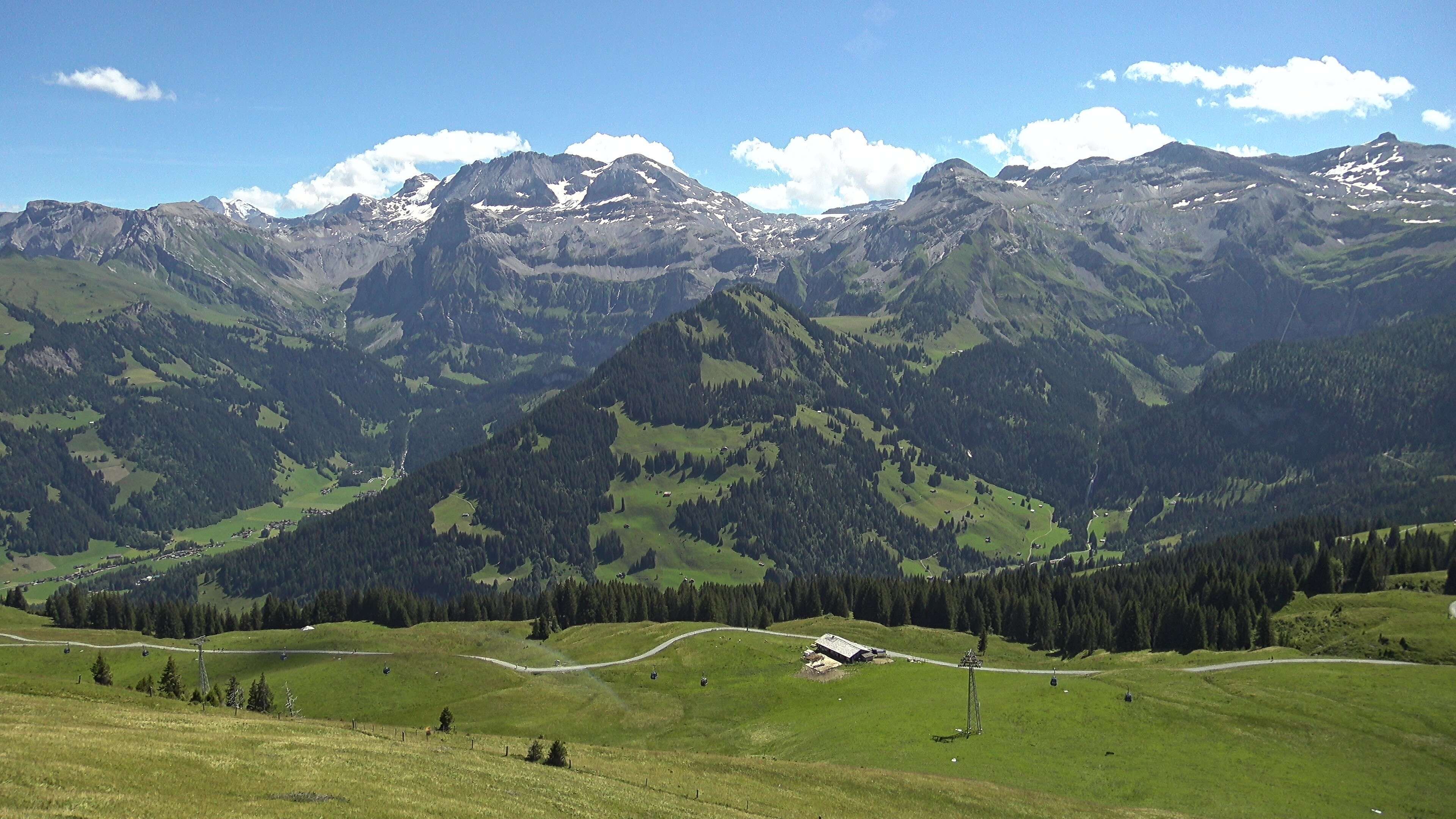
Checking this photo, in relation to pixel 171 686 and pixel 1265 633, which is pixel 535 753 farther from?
pixel 1265 633

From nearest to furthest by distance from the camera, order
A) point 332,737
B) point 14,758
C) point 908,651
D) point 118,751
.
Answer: point 14,758
point 118,751
point 332,737
point 908,651

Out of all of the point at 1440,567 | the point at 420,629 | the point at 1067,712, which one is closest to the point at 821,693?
the point at 1067,712

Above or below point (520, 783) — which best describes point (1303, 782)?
below

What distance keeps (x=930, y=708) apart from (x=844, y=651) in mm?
28578

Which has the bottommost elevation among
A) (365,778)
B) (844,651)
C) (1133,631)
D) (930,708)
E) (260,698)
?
(1133,631)

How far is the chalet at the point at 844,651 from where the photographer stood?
142 m

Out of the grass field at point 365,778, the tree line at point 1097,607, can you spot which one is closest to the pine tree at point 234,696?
the grass field at point 365,778

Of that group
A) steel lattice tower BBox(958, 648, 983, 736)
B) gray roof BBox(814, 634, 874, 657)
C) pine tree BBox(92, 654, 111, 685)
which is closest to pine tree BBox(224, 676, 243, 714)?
pine tree BBox(92, 654, 111, 685)

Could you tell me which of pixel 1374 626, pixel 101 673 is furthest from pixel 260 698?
pixel 1374 626

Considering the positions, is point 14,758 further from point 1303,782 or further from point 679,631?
point 679,631

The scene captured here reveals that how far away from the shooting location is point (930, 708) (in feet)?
380

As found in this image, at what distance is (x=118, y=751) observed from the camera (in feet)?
192

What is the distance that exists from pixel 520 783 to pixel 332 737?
18651 millimetres

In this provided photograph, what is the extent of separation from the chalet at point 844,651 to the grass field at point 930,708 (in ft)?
7.98
